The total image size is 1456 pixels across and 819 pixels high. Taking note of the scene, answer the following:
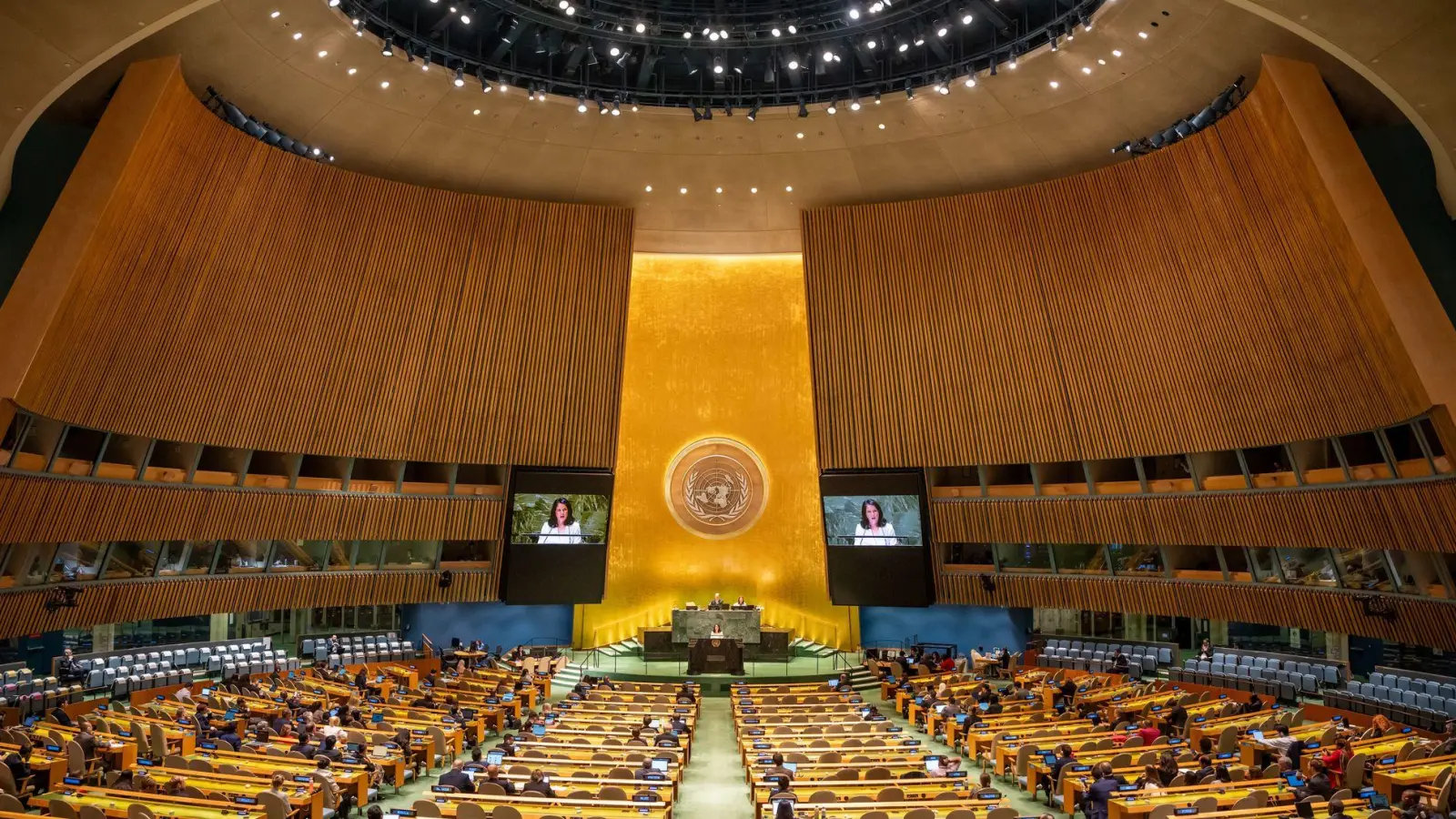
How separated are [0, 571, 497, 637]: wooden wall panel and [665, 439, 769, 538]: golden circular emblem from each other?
19.2 feet

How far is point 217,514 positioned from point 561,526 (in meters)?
6.59

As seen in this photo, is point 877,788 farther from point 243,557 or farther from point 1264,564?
point 243,557

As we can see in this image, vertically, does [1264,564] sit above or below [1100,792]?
above

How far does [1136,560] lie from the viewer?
20.5 meters

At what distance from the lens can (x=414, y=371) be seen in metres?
20.9

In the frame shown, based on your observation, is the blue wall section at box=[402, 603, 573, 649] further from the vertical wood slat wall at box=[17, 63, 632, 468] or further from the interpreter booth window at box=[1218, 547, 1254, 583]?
the interpreter booth window at box=[1218, 547, 1254, 583]

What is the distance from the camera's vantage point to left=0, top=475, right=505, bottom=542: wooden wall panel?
15156mm

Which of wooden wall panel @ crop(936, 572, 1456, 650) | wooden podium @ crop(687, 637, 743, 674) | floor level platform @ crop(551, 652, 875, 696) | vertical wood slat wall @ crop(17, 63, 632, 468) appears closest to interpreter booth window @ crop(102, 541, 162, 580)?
vertical wood slat wall @ crop(17, 63, 632, 468)

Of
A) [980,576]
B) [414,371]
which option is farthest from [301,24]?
[980,576]

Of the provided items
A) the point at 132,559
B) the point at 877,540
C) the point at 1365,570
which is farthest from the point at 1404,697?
the point at 132,559

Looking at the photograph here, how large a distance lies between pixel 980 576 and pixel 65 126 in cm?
1841

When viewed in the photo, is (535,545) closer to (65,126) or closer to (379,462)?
(379,462)

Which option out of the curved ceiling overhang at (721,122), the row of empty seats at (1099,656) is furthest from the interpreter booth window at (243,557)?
the row of empty seats at (1099,656)

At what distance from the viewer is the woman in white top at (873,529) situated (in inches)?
857
